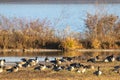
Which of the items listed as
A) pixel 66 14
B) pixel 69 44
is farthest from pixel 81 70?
pixel 66 14

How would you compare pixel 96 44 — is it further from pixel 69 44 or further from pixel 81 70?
pixel 81 70

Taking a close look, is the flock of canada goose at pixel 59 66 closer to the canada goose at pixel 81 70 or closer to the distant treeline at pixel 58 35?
the canada goose at pixel 81 70

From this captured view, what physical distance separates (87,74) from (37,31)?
1166 centimetres

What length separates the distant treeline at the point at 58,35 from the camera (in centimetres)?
2950

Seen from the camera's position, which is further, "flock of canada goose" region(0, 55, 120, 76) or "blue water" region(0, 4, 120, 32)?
"blue water" region(0, 4, 120, 32)

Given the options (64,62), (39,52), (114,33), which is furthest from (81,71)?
(114,33)

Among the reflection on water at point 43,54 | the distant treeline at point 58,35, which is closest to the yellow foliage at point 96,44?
the distant treeline at point 58,35

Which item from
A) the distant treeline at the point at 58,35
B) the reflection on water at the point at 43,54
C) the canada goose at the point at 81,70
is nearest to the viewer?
the canada goose at the point at 81,70

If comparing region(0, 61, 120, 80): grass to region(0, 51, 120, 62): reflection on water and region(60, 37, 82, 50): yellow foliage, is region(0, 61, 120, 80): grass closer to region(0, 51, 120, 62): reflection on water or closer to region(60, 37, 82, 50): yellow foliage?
region(0, 51, 120, 62): reflection on water

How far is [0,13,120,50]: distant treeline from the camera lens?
96.8 feet

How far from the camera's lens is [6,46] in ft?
96.4

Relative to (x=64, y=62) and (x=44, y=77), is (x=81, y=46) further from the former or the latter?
(x=44, y=77)

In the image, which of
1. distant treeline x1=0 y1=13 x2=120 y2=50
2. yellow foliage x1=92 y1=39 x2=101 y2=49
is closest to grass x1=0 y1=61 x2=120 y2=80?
yellow foliage x1=92 y1=39 x2=101 y2=49

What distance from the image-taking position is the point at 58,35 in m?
30.2
